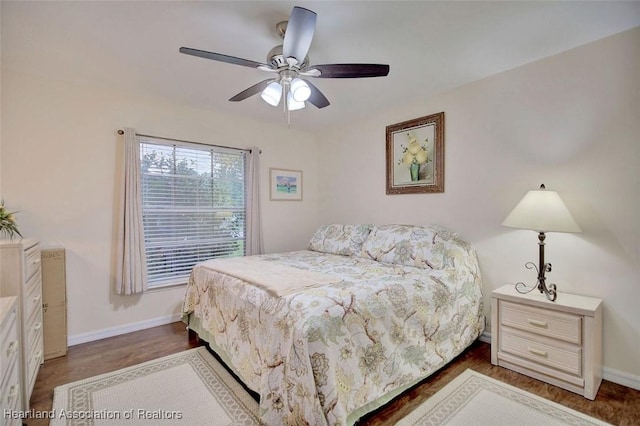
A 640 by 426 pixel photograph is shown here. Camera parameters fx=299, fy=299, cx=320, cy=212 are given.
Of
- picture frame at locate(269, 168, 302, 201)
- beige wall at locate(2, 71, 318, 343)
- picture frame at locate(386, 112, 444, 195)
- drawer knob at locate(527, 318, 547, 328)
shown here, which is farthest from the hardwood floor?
picture frame at locate(269, 168, 302, 201)

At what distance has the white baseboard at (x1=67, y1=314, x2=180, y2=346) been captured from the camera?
9.02ft

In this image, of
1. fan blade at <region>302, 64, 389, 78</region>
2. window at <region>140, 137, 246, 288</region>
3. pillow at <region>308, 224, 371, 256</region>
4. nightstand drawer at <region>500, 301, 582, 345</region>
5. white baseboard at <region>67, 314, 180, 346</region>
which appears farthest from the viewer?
pillow at <region>308, 224, 371, 256</region>

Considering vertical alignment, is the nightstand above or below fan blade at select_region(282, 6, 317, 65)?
below

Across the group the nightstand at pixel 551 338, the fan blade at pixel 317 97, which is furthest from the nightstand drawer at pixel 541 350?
the fan blade at pixel 317 97

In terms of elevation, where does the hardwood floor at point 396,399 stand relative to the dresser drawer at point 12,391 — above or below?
below

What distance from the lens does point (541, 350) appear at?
2094mm

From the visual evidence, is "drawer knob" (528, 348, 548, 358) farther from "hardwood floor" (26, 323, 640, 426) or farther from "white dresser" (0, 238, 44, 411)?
"white dresser" (0, 238, 44, 411)

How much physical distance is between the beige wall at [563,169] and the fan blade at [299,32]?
1.86m

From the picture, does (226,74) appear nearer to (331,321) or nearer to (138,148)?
(138,148)

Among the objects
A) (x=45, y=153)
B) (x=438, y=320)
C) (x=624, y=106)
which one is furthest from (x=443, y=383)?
(x=45, y=153)

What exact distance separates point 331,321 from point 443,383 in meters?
1.15

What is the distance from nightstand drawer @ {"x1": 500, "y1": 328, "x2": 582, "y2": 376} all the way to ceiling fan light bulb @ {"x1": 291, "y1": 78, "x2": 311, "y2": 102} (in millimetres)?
2284

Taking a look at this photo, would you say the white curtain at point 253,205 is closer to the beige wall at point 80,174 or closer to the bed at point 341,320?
the beige wall at point 80,174

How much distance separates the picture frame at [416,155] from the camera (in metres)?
3.06
